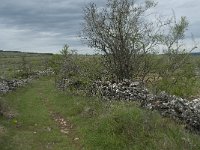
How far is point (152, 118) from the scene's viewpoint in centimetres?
1337

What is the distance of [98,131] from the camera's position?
14.0 m

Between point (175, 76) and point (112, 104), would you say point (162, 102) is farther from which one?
point (175, 76)

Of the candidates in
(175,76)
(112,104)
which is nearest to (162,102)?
(112,104)

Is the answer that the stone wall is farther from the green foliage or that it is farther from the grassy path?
the green foliage

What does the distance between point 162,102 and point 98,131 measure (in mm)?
3043

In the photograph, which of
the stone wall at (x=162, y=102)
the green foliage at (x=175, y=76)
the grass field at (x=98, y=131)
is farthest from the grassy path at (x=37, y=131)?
the green foliage at (x=175, y=76)

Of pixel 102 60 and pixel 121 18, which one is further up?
pixel 121 18

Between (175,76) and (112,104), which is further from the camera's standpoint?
(175,76)

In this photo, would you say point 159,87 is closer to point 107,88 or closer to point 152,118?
point 107,88

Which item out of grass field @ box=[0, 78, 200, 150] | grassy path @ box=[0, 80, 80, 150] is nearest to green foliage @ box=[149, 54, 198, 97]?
grass field @ box=[0, 78, 200, 150]

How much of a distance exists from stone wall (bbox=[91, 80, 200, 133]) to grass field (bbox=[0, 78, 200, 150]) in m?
0.63

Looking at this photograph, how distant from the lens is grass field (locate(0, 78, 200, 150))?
39.2 feet

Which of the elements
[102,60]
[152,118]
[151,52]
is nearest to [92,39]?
[102,60]

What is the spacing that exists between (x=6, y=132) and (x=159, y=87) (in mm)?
11444
